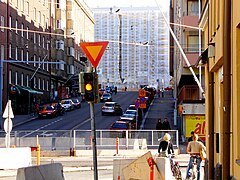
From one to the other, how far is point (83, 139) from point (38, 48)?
40985 millimetres

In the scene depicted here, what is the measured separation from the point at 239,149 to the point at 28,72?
57.0 metres

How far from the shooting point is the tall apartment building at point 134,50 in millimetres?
136750

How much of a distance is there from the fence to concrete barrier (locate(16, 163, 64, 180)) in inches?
712

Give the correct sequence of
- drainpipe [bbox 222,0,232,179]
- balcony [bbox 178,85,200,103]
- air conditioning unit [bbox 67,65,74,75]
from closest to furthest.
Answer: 1. drainpipe [bbox 222,0,232,179]
2. balcony [bbox 178,85,200,103]
3. air conditioning unit [bbox 67,65,74,75]

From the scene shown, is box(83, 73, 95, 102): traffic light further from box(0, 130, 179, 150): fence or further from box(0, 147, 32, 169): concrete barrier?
box(0, 130, 179, 150): fence

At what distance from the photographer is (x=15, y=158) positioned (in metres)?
22.9

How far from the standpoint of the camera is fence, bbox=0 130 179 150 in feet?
99.2

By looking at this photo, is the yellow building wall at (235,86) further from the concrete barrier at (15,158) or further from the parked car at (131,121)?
the parked car at (131,121)

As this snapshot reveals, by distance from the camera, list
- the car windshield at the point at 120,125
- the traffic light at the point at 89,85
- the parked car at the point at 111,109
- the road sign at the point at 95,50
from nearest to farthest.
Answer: the road sign at the point at 95,50
the traffic light at the point at 89,85
the car windshield at the point at 120,125
the parked car at the point at 111,109

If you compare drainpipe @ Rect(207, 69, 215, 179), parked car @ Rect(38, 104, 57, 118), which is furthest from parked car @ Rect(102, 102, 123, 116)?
drainpipe @ Rect(207, 69, 215, 179)

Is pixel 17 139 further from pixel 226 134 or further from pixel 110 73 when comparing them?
pixel 110 73

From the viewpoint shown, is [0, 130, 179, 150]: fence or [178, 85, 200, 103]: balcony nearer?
[0, 130, 179, 150]: fence

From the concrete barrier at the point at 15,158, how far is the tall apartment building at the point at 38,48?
71.9ft

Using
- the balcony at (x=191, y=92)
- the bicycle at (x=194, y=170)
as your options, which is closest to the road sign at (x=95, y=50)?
Result: the bicycle at (x=194, y=170)
